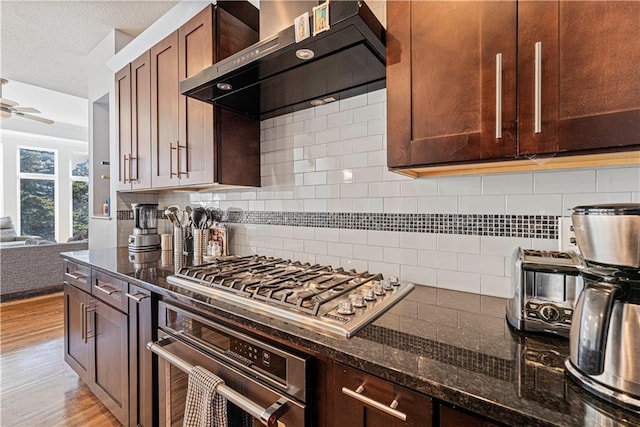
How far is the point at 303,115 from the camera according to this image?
1733 mm

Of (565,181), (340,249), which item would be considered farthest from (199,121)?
(565,181)

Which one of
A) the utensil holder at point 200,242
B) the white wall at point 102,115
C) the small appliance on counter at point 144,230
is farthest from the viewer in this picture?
the white wall at point 102,115

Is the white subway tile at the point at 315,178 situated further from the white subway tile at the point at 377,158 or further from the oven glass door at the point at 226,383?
the oven glass door at the point at 226,383

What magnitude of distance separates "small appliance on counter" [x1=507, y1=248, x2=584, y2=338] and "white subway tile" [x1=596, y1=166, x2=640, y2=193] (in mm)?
301

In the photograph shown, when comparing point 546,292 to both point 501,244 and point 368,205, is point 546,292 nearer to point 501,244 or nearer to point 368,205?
point 501,244

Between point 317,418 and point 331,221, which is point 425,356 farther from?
point 331,221

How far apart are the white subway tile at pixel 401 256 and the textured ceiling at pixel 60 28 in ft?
8.58

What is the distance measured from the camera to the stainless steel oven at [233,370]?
2.89 ft

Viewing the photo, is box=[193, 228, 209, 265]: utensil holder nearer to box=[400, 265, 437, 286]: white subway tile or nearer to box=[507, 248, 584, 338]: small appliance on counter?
box=[400, 265, 437, 286]: white subway tile

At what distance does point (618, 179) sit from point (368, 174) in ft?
2.89

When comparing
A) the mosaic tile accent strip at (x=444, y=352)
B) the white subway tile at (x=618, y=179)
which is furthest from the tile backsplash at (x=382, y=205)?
the mosaic tile accent strip at (x=444, y=352)

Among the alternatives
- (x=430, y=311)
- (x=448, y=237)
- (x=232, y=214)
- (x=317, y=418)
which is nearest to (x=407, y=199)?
(x=448, y=237)

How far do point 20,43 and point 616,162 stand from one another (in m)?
4.65

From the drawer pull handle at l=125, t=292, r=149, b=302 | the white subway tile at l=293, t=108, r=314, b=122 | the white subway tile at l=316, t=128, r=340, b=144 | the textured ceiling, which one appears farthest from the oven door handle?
the textured ceiling
